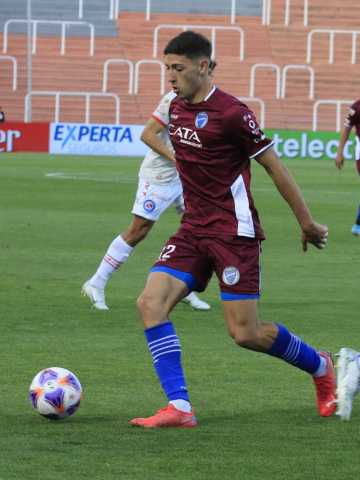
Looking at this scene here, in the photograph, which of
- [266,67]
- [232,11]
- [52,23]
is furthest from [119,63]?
[266,67]

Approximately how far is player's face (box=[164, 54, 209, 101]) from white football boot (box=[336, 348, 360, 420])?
159 cm

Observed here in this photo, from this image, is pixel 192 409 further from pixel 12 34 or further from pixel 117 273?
pixel 12 34

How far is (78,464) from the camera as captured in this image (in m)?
5.97

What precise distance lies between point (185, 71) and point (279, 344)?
1.46 meters

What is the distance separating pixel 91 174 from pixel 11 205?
7660mm

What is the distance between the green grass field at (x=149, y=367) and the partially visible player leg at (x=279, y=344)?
0.18 metres

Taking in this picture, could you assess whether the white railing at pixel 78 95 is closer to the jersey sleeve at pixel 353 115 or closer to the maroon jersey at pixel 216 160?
the jersey sleeve at pixel 353 115

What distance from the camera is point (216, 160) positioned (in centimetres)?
700

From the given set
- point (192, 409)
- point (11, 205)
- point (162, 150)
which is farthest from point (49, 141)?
point (192, 409)

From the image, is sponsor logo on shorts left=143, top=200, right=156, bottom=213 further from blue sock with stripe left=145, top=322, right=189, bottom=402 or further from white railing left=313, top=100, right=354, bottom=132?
white railing left=313, top=100, right=354, bottom=132

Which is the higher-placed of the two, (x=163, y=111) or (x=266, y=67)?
(x=163, y=111)

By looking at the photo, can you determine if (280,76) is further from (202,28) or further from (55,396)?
(55,396)

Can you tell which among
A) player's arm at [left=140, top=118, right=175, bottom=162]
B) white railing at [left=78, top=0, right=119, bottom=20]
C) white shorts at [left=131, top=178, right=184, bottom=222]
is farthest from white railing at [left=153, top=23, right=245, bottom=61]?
player's arm at [left=140, top=118, right=175, bottom=162]

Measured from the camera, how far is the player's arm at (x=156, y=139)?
10805 millimetres
